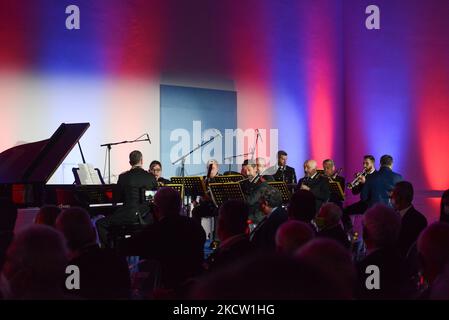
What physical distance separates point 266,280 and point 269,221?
4950 millimetres

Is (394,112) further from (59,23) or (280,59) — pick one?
(59,23)

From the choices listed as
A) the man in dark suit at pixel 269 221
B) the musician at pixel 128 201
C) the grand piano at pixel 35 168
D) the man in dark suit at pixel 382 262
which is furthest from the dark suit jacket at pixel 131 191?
the man in dark suit at pixel 382 262

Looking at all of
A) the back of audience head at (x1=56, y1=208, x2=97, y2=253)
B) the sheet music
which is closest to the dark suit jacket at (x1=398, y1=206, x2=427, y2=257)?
the back of audience head at (x1=56, y1=208, x2=97, y2=253)

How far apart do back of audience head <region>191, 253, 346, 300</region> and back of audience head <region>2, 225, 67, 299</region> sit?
1357 mm

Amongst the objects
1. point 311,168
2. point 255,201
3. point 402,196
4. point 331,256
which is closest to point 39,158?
point 255,201

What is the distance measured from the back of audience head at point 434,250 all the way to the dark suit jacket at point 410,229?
2.15 metres

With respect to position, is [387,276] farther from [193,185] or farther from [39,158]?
[193,185]

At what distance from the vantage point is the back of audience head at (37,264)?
7.31 feet

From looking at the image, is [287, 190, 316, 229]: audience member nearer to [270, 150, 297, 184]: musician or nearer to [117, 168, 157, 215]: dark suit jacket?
[117, 168, 157, 215]: dark suit jacket

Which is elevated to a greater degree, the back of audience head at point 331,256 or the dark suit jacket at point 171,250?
the back of audience head at point 331,256

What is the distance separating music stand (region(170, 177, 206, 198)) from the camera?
9.91m

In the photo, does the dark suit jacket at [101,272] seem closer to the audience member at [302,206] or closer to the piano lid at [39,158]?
the audience member at [302,206]
